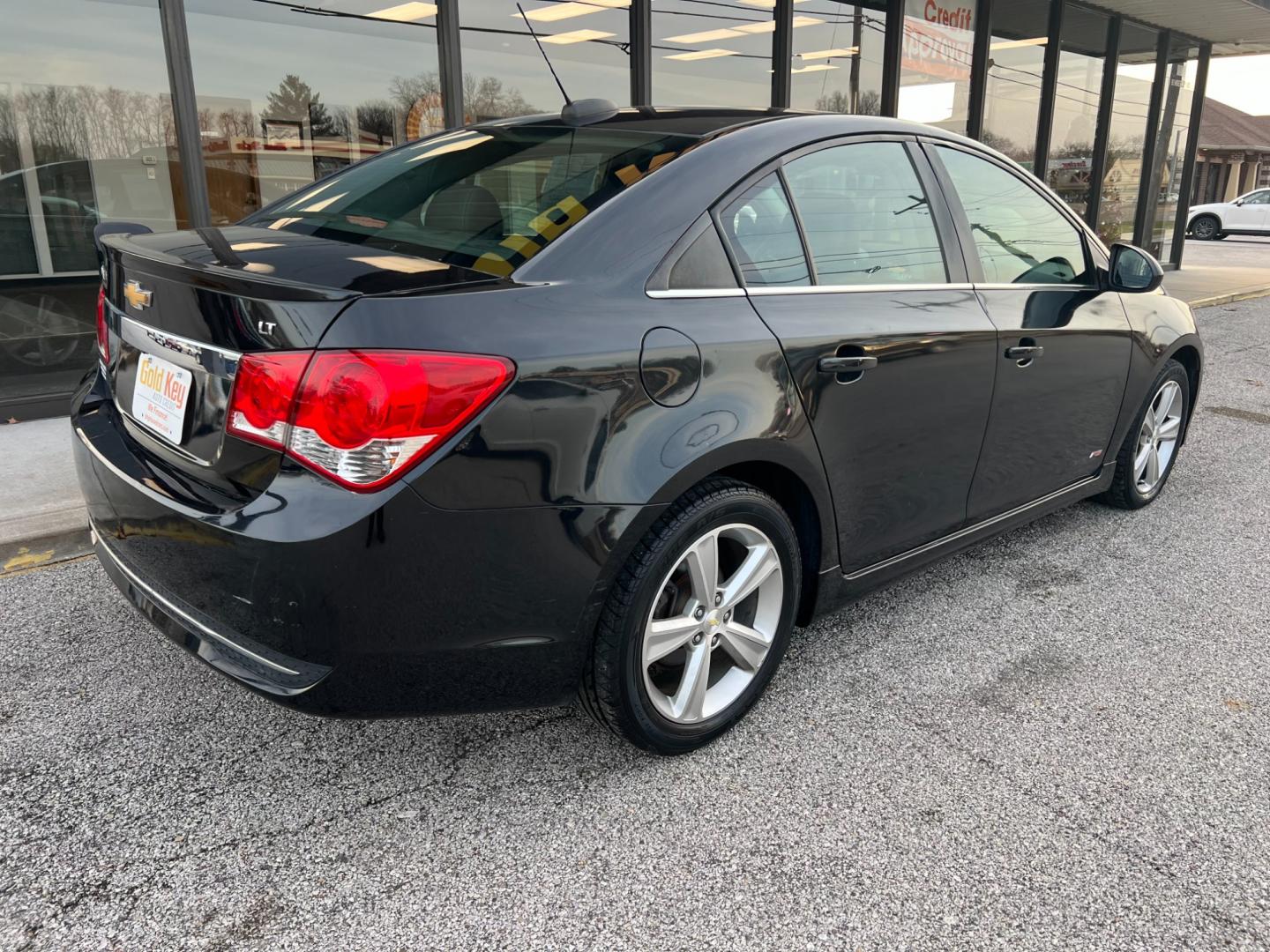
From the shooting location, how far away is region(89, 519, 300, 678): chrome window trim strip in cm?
185

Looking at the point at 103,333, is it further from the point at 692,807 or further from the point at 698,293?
the point at 692,807

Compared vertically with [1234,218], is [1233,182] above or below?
above

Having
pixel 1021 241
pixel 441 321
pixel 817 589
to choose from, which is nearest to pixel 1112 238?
pixel 1021 241

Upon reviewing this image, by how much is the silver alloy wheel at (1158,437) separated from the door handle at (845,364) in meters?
2.17

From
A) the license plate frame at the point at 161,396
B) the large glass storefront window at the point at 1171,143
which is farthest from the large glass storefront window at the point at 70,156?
the large glass storefront window at the point at 1171,143

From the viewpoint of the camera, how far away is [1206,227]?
29172 millimetres

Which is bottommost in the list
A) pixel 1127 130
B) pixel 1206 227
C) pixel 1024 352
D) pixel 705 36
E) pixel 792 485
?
pixel 1206 227

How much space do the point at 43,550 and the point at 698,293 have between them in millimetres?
2884

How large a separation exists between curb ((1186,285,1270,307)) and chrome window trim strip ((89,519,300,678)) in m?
12.9

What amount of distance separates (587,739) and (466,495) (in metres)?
0.94

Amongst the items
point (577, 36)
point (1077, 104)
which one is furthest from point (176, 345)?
point (1077, 104)

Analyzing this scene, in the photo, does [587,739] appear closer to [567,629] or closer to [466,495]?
[567,629]

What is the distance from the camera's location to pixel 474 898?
6.23 ft

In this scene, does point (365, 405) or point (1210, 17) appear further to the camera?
point (1210, 17)
